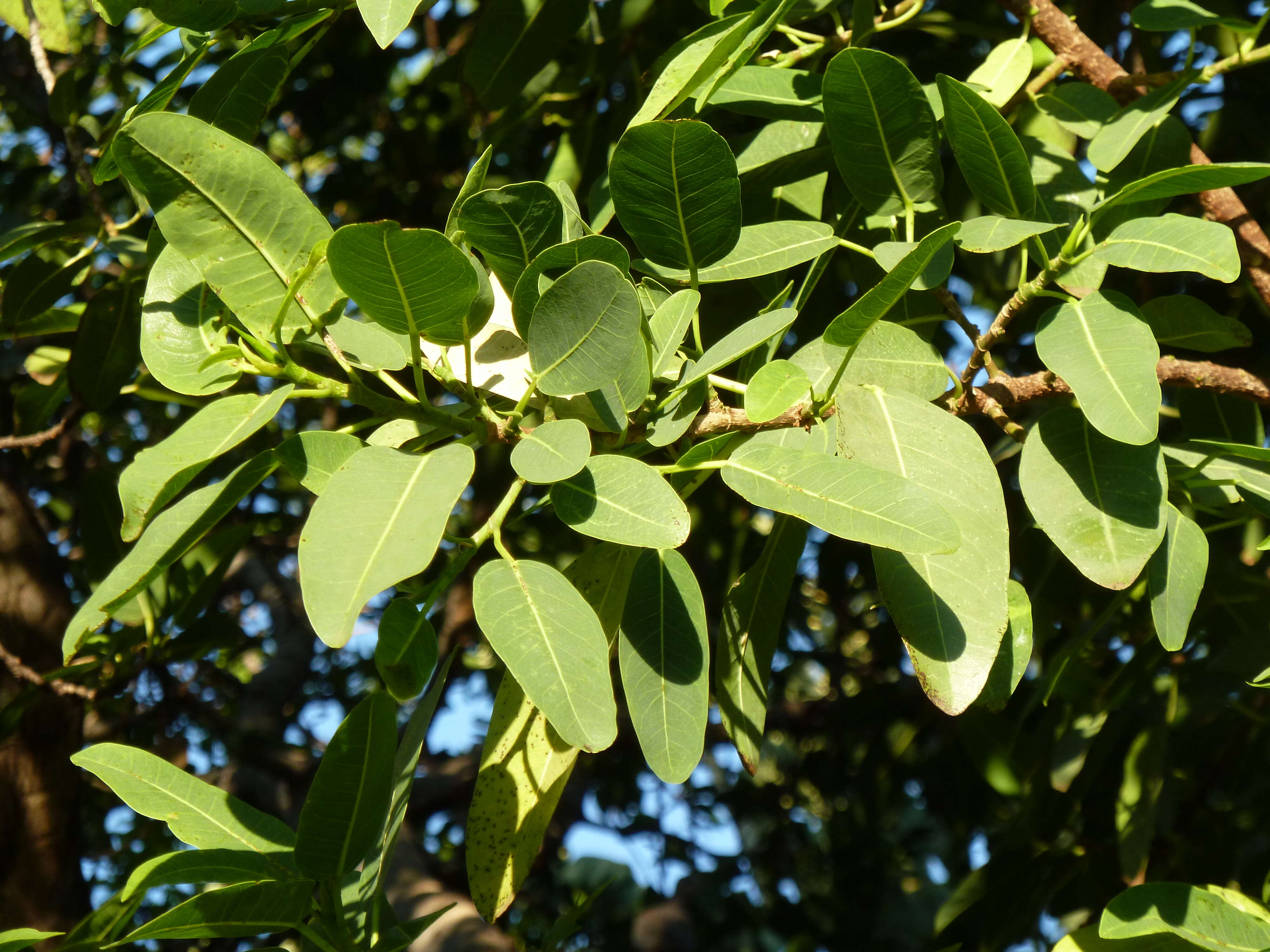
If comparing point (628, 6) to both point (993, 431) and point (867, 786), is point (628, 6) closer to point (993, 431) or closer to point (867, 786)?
point (993, 431)

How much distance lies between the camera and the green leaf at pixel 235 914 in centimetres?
75

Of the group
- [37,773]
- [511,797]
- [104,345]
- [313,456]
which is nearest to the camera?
[313,456]

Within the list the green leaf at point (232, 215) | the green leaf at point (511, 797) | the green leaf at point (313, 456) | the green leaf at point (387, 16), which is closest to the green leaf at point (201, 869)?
the green leaf at point (511, 797)

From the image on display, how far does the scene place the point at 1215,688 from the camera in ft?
4.67

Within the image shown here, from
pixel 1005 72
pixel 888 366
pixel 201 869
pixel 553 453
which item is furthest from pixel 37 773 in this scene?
pixel 1005 72

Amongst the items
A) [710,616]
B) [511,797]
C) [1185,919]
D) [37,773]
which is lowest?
[710,616]

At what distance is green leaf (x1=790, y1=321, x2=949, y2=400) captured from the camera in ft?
2.84

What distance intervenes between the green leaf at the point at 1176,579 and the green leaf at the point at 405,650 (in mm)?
575

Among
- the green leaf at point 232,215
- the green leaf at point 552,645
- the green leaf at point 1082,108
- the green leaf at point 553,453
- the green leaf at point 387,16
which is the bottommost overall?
the green leaf at point 1082,108

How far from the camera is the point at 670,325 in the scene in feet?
2.66

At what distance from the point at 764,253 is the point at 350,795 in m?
0.59

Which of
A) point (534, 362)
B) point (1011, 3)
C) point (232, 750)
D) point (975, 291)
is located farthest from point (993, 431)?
point (232, 750)

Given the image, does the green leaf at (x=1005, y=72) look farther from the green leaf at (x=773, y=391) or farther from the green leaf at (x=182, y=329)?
the green leaf at (x=182, y=329)

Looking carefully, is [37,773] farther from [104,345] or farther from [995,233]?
[995,233]
